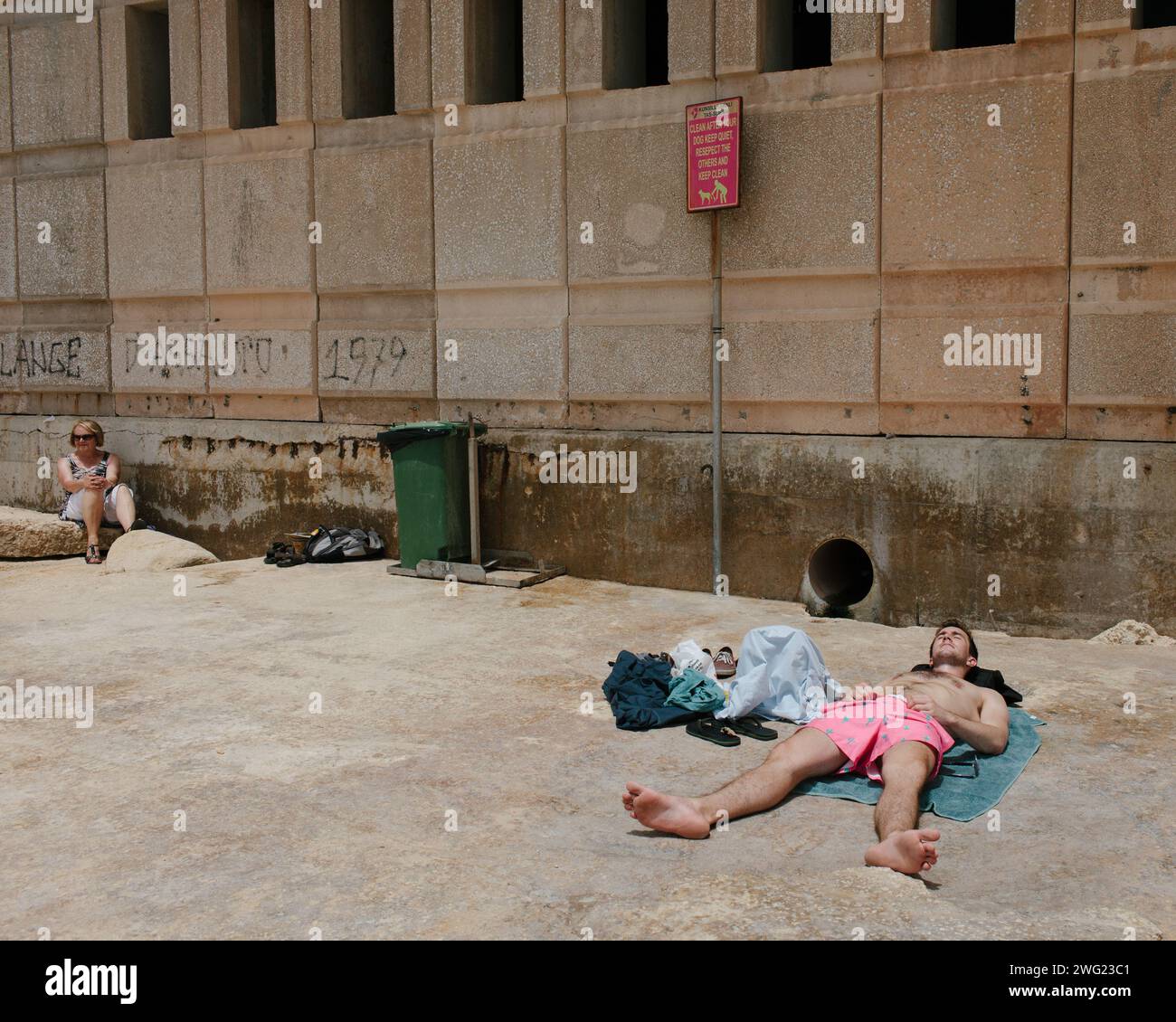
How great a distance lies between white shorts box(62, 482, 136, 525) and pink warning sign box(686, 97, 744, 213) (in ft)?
17.9

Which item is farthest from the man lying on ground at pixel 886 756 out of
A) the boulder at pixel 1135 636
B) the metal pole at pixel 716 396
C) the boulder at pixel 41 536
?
Answer: the boulder at pixel 41 536

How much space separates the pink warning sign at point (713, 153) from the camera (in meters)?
7.87

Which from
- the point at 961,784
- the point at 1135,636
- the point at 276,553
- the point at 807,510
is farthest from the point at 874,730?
the point at 276,553

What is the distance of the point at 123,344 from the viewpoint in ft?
35.9

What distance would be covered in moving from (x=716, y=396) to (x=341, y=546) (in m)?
3.21

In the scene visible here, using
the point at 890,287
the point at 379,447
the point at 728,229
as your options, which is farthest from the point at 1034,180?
the point at 379,447

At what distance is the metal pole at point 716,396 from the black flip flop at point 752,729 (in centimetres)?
270

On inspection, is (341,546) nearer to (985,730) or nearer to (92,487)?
(92,487)

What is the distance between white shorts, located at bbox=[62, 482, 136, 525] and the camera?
34.7 feet

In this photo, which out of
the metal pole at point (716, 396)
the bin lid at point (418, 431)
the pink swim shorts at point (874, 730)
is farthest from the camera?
the bin lid at point (418, 431)

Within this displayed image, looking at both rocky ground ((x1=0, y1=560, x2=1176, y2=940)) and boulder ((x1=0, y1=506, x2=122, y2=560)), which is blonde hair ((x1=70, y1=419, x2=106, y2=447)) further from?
rocky ground ((x1=0, y1=560, x2=1176, y2=940))

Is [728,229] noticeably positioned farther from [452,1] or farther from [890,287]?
[452,1]

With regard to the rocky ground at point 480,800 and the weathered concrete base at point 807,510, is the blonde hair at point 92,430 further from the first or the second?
the rocky ground at point 480,800

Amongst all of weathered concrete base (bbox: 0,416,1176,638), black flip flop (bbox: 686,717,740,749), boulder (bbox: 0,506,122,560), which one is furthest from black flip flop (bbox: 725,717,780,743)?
boulder (bbox: 0,506,122,560)
